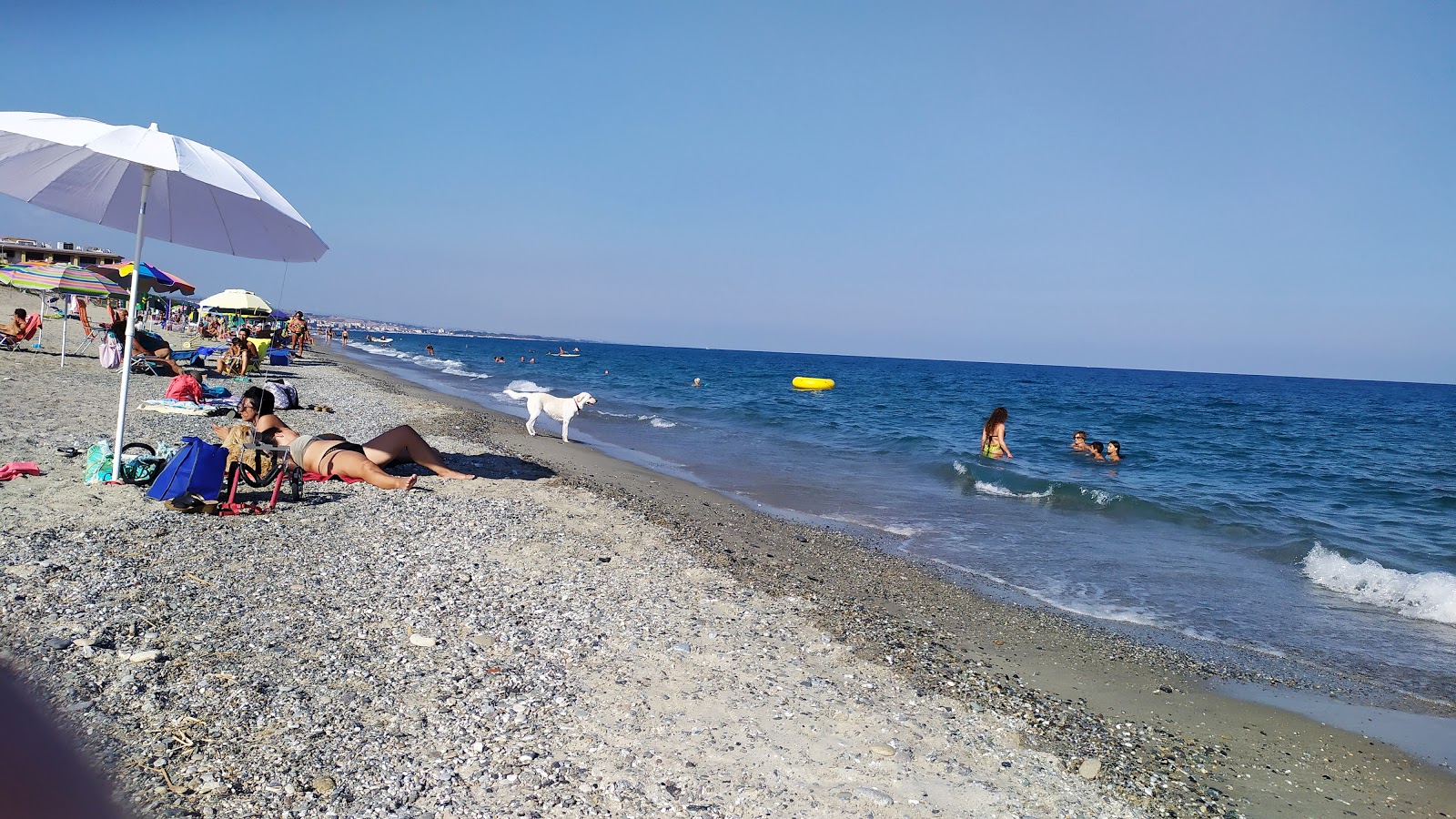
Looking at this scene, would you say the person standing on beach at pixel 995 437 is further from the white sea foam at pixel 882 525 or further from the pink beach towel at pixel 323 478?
the pink beach towel at pixel 323 478

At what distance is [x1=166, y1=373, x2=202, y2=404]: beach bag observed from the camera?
14.2 meters

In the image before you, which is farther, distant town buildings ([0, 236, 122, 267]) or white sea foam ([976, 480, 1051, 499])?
distant town buildings ([0, 236, 122, 267])

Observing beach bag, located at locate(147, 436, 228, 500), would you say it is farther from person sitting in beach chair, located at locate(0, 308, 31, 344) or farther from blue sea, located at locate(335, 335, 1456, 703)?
person sitting in beach chair, located at locate(0, 308, 31, 344)

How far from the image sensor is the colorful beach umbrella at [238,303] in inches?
1208

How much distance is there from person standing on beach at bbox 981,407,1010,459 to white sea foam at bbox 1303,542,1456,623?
8707 millimetres

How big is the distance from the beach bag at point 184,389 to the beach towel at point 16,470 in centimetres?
664

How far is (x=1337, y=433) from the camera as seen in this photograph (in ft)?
120

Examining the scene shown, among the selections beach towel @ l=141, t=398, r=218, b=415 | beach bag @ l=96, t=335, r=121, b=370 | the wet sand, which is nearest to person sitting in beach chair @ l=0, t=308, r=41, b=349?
beach bag @ l=96, t=335, r=121, b=370

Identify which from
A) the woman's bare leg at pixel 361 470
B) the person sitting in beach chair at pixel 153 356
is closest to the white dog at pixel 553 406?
the woman's bare leg at pixel 361 470

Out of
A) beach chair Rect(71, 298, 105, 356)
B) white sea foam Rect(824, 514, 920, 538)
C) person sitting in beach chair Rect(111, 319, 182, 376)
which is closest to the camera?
white sea foam Rect(824, 514, 920, 538)

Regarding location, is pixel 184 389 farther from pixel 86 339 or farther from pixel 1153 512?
pixel 1153 512

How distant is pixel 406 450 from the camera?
10375 millimetres

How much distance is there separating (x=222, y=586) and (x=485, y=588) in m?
1.82

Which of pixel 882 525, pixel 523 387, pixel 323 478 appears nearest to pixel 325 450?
pixel 323 478
